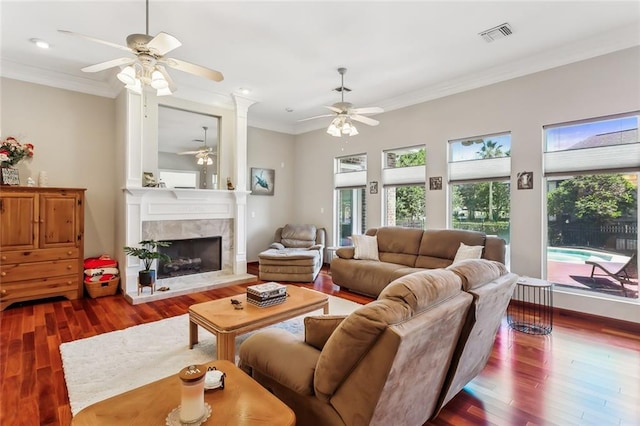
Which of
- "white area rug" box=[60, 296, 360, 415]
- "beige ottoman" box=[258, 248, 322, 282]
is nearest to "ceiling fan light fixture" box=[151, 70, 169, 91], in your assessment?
"white area rug" box=[60, 296, 360, 415]

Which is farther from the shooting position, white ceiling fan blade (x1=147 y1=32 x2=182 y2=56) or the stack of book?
the stack of book

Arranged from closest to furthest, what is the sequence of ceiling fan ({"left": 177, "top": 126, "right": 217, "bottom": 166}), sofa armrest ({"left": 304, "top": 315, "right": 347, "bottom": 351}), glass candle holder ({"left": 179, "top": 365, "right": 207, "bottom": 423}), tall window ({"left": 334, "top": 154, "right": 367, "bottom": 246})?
glass candle holder ({"left": 179, "top": 365, "right": 207, "bottom": 423}) < sofa armrest ({"left": 304, "top": 315, "right": 347, "bottom": 351}) < ceiling fan ({"left": 177, "top": 126, "right": 217, "bottom": 166}) < tall window ({"left": 334, "top": 154, "right": 367, "bottom": 246})

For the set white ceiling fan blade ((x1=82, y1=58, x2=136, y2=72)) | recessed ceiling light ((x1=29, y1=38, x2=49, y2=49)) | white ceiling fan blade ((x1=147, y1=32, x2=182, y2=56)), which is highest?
recessed ceiling light ((x1=29, y1=38, x2=49, y2=49))

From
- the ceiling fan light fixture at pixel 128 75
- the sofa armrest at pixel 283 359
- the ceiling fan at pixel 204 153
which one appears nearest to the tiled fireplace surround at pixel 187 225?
the ceiling fan at pixel 204 153

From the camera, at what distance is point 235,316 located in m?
2.63

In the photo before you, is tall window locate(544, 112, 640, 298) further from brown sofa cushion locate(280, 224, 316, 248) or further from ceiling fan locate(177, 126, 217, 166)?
ceiling fan locate(177, 126, 217, 166)

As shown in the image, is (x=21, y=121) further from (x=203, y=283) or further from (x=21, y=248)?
(x=203, y=283)

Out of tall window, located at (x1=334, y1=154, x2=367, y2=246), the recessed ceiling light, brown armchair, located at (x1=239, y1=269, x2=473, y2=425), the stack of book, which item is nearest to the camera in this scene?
brown armchair, located at (x1=239, y1=269, x2=473, y2=425)

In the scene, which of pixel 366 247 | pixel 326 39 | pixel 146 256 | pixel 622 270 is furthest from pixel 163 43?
pixel 622 270

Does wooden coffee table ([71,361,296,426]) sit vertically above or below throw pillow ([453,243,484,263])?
below

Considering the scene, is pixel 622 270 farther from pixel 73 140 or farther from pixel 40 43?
pixel 73 140

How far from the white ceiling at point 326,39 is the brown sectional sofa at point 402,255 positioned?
2.25m

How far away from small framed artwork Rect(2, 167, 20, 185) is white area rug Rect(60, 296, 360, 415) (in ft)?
8.22

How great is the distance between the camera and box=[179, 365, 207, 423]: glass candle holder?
3.81 ft
